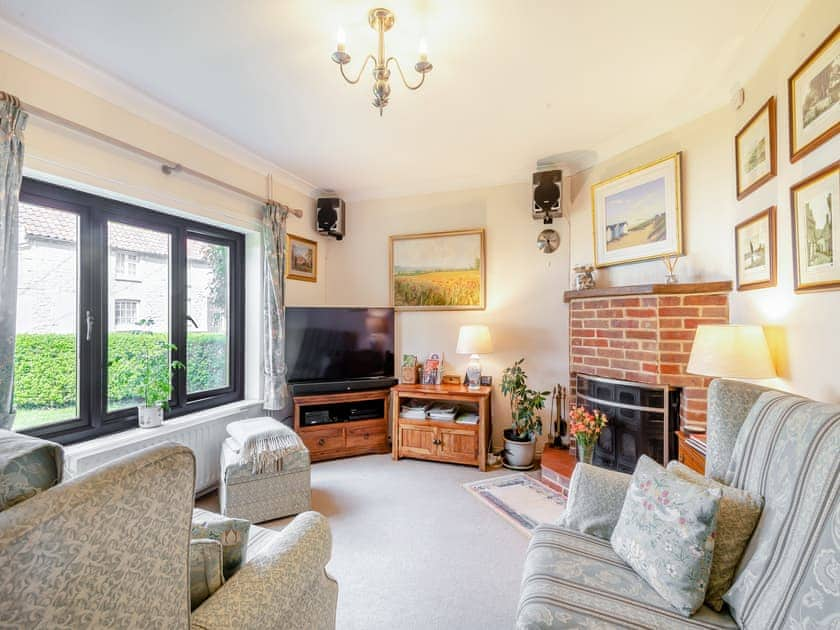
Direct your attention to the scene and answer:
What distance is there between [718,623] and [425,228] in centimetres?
330

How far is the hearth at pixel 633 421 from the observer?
8.03 ft

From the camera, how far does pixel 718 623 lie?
3.38 feet

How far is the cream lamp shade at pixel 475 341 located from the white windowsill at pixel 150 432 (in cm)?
186

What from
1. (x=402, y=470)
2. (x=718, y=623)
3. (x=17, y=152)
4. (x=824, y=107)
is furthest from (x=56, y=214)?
(x=824, y=107)

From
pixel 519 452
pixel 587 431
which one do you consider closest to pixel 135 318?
pixel 519 452

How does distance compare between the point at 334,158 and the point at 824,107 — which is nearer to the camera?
the point at 824,107

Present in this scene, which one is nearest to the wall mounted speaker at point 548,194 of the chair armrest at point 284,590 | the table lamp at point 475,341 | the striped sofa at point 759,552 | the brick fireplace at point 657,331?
the brick fireplace at point 657,331

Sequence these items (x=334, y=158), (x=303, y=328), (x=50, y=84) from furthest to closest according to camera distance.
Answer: (x=303, y=328) → (x=334, y=158) → (x=50, y=84)

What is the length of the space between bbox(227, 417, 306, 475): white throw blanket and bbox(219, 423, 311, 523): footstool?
0.02 m

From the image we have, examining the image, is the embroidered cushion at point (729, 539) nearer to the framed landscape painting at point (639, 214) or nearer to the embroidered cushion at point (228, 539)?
the embroidered cushion at point (228, 539)

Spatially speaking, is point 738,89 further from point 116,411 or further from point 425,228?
point 116,411

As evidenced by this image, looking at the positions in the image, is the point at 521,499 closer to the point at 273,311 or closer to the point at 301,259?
the point at 273,311

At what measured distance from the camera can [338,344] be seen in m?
3.50

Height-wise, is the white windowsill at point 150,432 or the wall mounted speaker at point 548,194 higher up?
the wall mounted speaker at point 548,194
